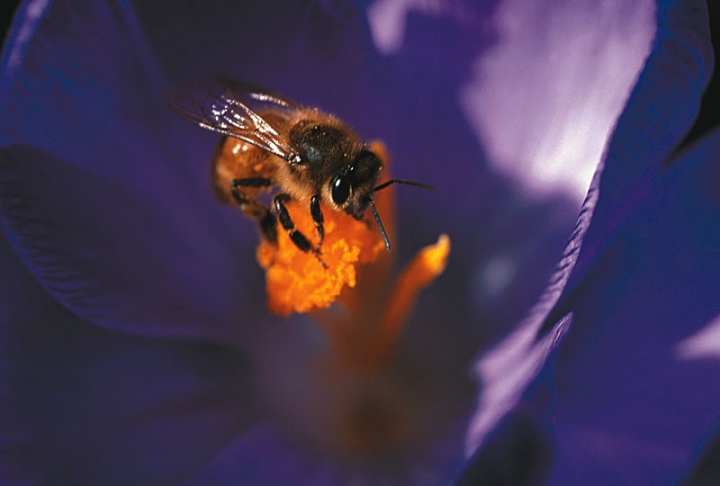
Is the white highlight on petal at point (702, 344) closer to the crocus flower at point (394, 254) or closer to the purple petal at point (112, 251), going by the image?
the crocus flower at point (394, 254)

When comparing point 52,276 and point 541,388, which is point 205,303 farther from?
point 541,388

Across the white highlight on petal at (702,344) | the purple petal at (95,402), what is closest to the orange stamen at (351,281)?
the purple petal at (95,402)

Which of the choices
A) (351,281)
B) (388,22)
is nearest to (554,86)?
(388,22)

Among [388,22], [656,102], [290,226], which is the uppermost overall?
[388,22]

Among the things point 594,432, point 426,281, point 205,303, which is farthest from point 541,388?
point 205,303

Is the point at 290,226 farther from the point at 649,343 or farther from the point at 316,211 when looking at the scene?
the point at 649,343

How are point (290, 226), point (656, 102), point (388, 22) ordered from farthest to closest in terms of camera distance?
point (388, 22) → point (290, 226) → point (656, 102)
